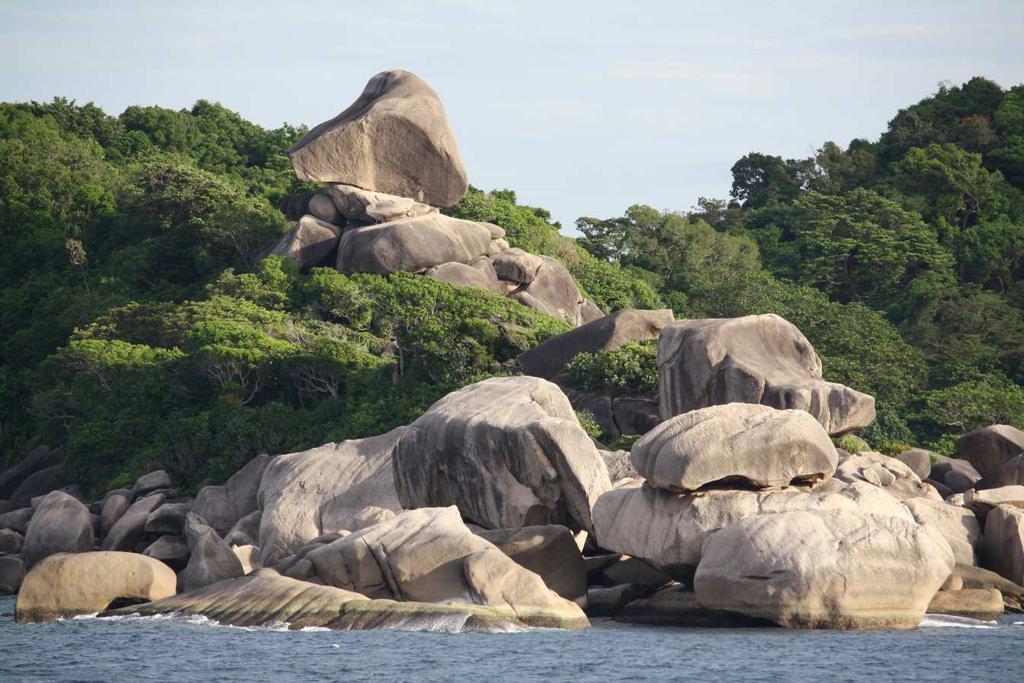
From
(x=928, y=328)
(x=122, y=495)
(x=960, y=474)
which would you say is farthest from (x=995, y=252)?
(x=122, y=495)

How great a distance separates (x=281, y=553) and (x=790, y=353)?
10770 millimetres

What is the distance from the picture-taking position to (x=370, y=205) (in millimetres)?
44281

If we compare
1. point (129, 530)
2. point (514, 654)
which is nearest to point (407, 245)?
point (129, 530)

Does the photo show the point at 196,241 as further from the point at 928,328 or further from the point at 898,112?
the point at 898,112

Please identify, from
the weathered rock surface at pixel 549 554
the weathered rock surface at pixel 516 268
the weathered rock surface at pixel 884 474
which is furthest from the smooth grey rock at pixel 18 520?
the weathered rock surface at pixel 884 474

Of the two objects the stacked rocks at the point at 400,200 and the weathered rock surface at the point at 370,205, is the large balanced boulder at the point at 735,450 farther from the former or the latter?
the weathered rock surface at the point at 370,205

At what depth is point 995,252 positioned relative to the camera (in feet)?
165

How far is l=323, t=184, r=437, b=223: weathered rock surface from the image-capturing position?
4419 cm

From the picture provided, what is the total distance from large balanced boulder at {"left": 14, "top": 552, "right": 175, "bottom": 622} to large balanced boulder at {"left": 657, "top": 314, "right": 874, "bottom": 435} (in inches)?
436

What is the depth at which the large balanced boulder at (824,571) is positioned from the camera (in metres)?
20.3

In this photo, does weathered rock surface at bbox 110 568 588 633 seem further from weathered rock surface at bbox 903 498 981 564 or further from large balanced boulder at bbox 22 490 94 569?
large balanced boulder at bbox 22 490 94 569

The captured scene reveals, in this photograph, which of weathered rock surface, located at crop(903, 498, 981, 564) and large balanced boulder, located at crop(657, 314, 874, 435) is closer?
weathered rock surface, located at crop(903, 498, 981, 564)

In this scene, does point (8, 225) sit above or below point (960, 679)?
above

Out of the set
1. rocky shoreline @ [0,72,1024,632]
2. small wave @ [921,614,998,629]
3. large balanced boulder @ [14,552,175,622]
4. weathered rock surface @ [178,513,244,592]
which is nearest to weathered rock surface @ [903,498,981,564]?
rocky shoreline @ [0,72,1024,632]
